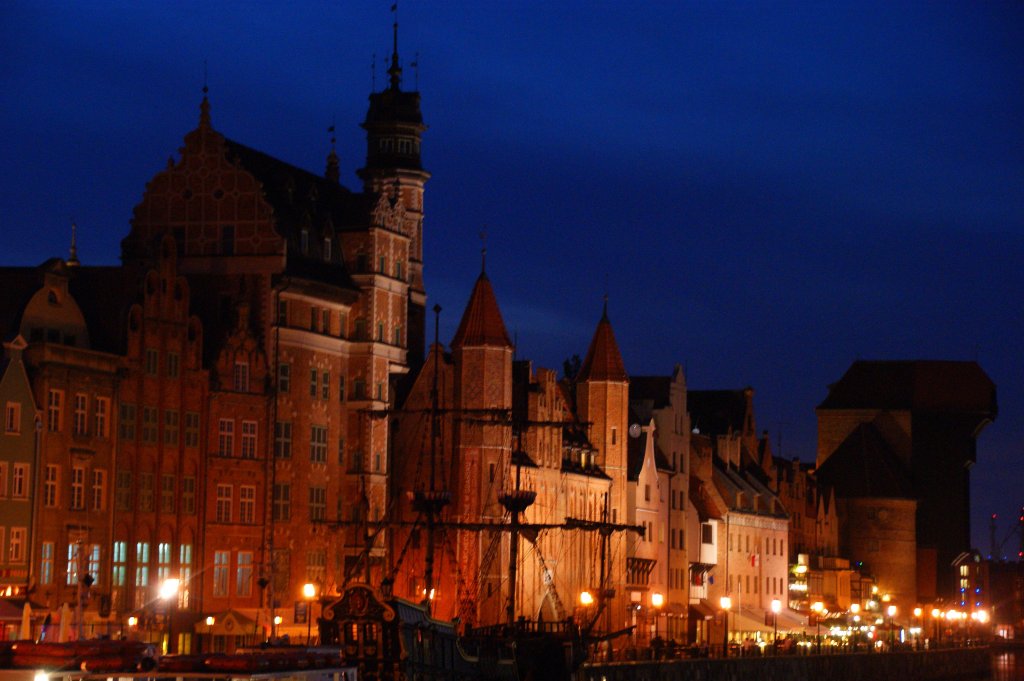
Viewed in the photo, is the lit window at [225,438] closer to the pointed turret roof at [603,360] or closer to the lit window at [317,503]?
the lit window at [317,503]

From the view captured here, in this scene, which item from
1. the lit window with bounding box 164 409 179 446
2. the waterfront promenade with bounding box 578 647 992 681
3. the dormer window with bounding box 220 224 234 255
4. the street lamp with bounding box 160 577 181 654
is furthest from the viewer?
the dormer window with bounding box 220 224 234 255

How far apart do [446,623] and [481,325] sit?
31.2 metres

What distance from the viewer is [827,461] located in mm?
187500

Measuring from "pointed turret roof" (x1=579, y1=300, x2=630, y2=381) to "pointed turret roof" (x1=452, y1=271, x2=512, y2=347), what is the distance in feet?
41.6

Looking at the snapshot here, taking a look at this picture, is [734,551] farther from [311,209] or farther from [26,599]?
[26,599]

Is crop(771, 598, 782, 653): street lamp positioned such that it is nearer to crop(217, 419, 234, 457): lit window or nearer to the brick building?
the brick building

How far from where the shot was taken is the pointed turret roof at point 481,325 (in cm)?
11100

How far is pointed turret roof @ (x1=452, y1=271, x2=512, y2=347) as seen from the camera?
11100 cm

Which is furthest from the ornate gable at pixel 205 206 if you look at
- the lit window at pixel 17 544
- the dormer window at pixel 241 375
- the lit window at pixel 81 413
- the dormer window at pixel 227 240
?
the lit window at pixel 17 544

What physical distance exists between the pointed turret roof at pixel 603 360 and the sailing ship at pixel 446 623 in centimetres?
851

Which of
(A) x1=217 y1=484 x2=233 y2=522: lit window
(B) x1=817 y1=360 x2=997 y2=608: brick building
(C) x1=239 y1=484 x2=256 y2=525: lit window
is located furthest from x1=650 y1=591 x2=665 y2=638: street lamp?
(B) x1=817 y1=360 x2=997 y2=608: brick building

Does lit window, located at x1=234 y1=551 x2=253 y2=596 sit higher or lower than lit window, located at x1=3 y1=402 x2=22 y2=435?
lower

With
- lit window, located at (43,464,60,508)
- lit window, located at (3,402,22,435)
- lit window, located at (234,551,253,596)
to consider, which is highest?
lit window, located at (3,402,22,435)

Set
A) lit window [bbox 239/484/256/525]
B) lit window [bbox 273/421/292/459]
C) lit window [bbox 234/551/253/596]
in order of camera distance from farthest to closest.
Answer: lit window [bbox 273/421/292/459] < lit window [bbox 239/484/256/525] < lit window [bbox 234/551/253/596]
